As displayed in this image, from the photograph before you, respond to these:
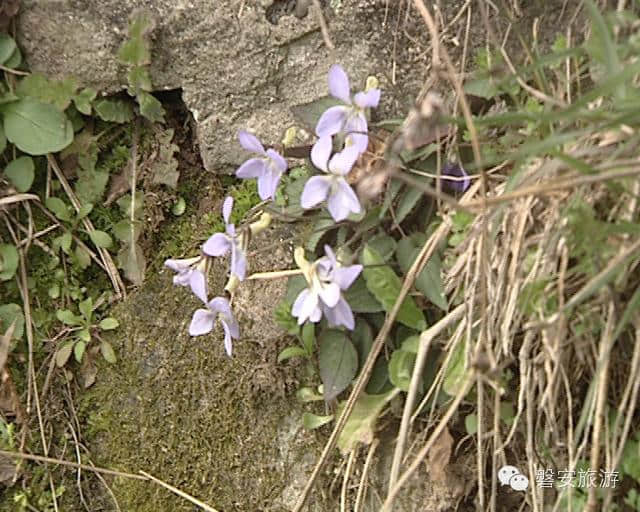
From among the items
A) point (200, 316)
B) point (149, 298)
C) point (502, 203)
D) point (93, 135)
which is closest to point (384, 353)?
point (200, 316)

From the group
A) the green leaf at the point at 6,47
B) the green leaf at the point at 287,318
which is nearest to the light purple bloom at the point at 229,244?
the green leaf at the point at 287,318

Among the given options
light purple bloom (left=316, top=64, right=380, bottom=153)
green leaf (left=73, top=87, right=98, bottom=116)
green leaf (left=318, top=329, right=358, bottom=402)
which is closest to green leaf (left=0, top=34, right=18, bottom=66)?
green leaf (left=73, top=87, right=98, bottom=116)

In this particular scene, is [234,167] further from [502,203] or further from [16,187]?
[502,203]

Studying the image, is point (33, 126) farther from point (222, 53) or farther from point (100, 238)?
point (222, 53)

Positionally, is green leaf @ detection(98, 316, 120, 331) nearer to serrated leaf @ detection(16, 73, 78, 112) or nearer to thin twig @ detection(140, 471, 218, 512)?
thin twig @ detection(140, 471, 218, 512)

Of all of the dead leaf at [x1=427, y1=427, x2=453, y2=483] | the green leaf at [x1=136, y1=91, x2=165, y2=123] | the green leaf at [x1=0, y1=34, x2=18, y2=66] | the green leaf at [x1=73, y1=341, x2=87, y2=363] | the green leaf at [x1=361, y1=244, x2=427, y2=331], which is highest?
the green leaf at [x1=0, y1=34, x2=18, y2=66]

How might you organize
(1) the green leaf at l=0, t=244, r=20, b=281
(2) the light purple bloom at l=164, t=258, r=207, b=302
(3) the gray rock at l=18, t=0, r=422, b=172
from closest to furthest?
1. (2) the light purple bloom at l=164, t=258, r=207, b=302
2. (3) the gray rock at l=18, t=0, r=422, b=172
3. (1) the green leaf at l=0, t=244, r=20, b=281
